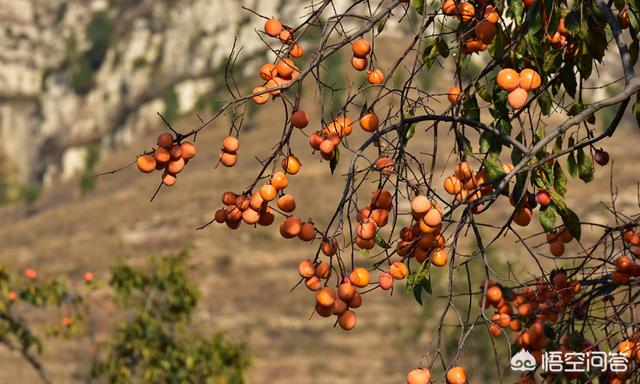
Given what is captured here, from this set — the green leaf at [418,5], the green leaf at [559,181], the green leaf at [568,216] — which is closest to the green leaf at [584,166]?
the green leaf at [559,181]

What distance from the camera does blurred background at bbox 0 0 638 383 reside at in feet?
155

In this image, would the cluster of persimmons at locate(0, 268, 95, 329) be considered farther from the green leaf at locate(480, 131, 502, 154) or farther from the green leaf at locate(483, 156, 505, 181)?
the green leaf at locate(483, 156, 505, 181)

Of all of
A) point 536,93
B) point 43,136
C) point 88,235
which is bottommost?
point 536,93

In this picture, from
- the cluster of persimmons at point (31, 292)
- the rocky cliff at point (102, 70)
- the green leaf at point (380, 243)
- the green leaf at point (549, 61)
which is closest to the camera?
the green leaf at point (380, 243)

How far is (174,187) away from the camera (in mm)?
79375

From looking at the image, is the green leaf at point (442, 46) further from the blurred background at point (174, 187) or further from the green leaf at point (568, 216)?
the green leaf at point (568, 216)

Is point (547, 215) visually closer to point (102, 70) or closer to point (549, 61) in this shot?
point (549, 61)

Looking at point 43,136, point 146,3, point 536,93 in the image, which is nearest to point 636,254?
point 536,93

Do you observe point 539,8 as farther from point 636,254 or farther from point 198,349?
point 198,349

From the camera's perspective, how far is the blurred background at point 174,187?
4731 centimetres

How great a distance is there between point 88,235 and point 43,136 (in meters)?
55.4

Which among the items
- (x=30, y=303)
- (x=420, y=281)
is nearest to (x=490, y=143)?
(x=420, y=281)

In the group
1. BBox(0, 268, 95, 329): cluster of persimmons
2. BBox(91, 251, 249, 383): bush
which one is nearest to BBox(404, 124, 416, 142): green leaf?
BBox(0, 268, 95, 329): cluster of persimmons

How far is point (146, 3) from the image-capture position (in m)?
134
